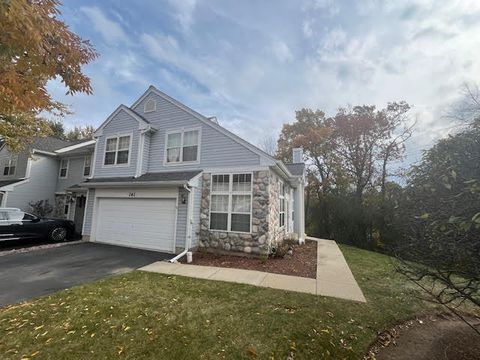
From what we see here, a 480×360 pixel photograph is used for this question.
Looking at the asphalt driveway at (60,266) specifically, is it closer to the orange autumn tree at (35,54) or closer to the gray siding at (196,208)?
the gray siding at (196,208)

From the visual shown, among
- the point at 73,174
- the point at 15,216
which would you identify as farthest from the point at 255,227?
the point at 73,174

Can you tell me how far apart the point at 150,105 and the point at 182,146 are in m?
3.14

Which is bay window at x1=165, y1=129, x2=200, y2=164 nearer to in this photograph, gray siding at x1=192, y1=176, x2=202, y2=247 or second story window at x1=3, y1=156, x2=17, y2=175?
→ gray siding at x1=192, y1=176, x2=202, y2=247

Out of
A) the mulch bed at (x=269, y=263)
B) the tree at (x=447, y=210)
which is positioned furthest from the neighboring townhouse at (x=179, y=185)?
the tree at (x=447, y=210)

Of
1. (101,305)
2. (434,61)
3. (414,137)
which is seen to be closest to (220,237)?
(101,305)

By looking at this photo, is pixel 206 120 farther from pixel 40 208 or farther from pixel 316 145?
pixel 316 145

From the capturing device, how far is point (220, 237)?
9.91 m

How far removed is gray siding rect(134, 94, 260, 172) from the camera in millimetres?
10211

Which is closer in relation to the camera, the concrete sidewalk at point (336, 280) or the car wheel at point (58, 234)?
the concrete sidewalk at point (336, 280)

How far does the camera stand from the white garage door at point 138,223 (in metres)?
10.4

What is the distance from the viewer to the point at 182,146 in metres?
11.5

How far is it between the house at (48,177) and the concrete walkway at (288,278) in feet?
Result: 35.7

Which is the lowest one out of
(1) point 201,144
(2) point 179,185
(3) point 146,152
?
(2) point 179,185

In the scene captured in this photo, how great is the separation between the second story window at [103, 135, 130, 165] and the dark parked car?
3.89m
